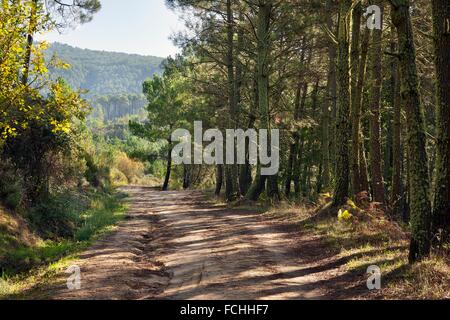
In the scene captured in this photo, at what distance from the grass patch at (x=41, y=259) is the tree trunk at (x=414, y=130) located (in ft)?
22.7

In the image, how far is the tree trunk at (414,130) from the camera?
810cm

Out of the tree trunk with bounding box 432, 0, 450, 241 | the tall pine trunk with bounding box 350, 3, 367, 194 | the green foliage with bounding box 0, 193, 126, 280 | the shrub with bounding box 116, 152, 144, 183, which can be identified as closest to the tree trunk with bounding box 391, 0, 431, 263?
the tree trunk with bounding box 432, 0, 450, 241

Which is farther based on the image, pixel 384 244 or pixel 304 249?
pixel 304 249

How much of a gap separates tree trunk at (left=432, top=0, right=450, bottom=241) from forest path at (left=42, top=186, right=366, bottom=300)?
205cm

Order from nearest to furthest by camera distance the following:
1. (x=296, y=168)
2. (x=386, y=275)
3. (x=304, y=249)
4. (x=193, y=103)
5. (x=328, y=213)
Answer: (x=386, y=275) → (x=304, y=249) → (x=328, y=213) → (x=193, y=103) → (x=296, y=168)

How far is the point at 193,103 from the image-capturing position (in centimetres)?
3070

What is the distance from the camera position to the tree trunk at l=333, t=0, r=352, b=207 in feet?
46.7

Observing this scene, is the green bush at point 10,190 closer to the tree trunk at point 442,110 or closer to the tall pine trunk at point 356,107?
the tall pine trunk at point 356,107

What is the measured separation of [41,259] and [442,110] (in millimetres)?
9754

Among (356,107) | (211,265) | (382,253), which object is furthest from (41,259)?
(356,107)

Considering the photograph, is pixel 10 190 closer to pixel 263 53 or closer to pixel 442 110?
pixel 263 53

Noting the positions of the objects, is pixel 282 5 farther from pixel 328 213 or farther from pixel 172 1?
pixel 328 213

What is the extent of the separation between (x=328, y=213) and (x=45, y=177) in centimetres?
995

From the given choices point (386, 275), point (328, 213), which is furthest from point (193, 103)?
point (386, 275)
